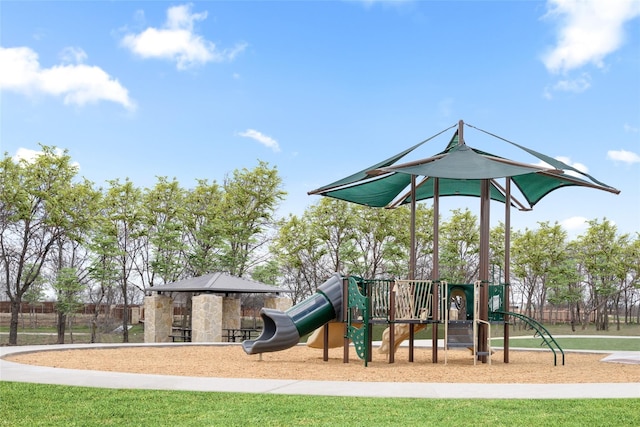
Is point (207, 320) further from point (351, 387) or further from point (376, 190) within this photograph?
point (351, 387)

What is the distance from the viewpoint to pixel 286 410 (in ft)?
23.3

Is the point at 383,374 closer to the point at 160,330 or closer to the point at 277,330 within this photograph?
the point at 277,330

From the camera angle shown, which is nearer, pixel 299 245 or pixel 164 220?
pixel 164 220

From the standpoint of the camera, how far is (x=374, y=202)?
18141 mm

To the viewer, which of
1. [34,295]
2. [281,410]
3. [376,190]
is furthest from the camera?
[34,295]

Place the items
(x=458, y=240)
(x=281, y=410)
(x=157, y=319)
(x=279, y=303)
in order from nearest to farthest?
(x=281, y=410) < (x=279, y=303) < (x=157, y=319) < (x=458, y=240)

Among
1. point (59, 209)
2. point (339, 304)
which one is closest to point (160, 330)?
point (59, 209)

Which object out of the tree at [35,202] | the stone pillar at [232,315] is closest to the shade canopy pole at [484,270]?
the stone pillar at [232,315]

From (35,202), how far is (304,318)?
16.6 metres

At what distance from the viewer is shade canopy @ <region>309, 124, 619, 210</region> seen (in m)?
13.2

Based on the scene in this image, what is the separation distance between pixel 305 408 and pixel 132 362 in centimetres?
708

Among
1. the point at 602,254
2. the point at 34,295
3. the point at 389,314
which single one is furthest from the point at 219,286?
the point at 602,254

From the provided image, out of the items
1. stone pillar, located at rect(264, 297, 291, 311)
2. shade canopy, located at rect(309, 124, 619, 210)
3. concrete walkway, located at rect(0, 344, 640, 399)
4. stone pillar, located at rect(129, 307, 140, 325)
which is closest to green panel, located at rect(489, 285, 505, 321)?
shade canopy, located at rect(309, 124, 619, 210)

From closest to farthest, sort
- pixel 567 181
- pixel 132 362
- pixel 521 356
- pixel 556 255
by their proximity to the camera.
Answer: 1. pixel 132 362
2. pixel 567 181
3. pixel 521 356
4. pixel 556 255
